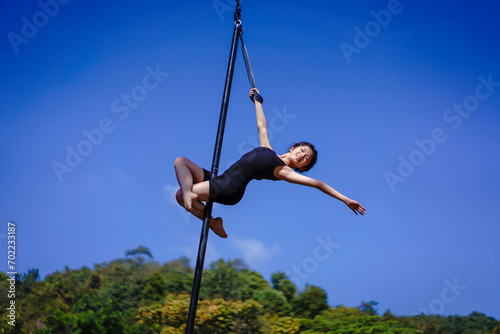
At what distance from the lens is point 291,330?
7680mm

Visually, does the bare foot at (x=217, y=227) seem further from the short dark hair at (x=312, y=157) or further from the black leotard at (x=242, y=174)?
the short dark hair at (x=312, y=157)

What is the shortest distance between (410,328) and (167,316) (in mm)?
4233

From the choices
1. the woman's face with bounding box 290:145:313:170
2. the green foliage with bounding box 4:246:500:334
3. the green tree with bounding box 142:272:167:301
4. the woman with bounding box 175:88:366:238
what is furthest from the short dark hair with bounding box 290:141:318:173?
the green tree with bounding box 142:272:167:301

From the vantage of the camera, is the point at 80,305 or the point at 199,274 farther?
the point at 80,305

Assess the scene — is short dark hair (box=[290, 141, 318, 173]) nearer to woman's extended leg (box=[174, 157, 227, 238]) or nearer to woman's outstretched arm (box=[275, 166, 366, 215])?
woman's outstretched arm (box=[275, 166, 366, 215])

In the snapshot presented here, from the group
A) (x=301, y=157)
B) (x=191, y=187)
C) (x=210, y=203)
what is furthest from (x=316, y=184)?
(x=191, y=187)

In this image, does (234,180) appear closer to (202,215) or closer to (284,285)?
(202,215)

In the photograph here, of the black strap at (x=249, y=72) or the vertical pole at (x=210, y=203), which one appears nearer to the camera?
the vertical pole at (x=210, y=203)

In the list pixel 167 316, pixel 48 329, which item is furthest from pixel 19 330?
pixel 167 316

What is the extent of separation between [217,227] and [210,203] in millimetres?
325

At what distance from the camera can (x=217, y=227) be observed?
333cm

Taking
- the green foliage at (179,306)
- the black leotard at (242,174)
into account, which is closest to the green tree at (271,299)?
the green foliage at (179,306)

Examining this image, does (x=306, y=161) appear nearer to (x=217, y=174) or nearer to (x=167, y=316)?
(x=217, y=174)

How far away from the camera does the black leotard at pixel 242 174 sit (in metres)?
3.08
